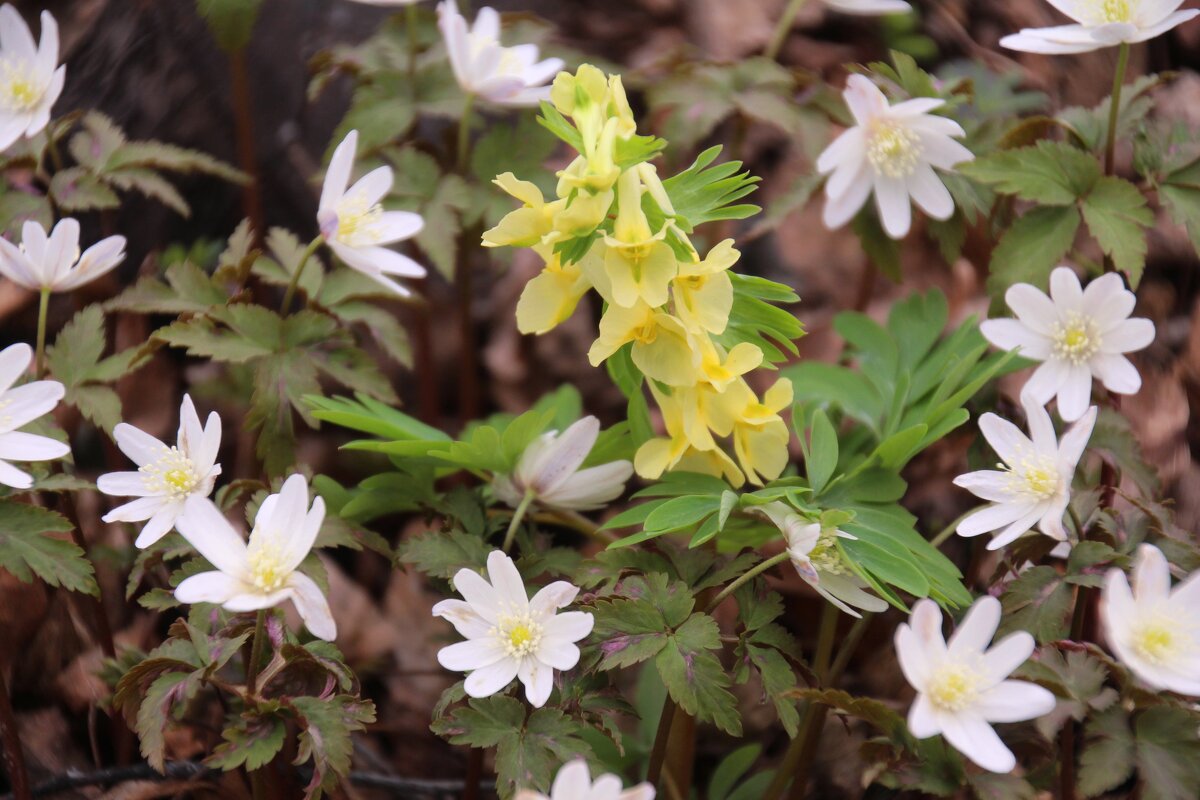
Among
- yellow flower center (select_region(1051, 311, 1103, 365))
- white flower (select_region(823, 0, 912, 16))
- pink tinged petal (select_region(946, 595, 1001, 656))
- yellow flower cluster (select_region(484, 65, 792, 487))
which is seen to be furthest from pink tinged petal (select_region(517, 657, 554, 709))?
white flower (select_region(823, 0, 912, 16))

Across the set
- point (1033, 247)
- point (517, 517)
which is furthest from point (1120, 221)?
point (517, 517)

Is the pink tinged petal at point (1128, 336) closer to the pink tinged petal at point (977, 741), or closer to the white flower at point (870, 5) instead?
the pink tinged petal at point (977, 741)

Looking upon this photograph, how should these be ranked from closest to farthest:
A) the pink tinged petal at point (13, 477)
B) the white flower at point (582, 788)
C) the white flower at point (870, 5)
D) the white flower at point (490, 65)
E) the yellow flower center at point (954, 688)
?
the white flower at point (582, 788) < the yellow flower center at point (954, 688) < the pink tinged petal at point (13, 477) < the white flower at point (490, 65) < the white flower at point (870, 5)

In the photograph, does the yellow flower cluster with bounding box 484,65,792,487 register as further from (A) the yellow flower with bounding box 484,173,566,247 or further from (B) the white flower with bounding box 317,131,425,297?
(B) the white flower with bounding box 317,131,425,297

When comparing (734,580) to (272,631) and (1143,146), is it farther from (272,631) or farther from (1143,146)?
(1143,146)

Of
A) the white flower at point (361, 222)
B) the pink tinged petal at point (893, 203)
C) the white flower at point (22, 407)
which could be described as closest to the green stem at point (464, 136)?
the white flower at point (361, 222)
